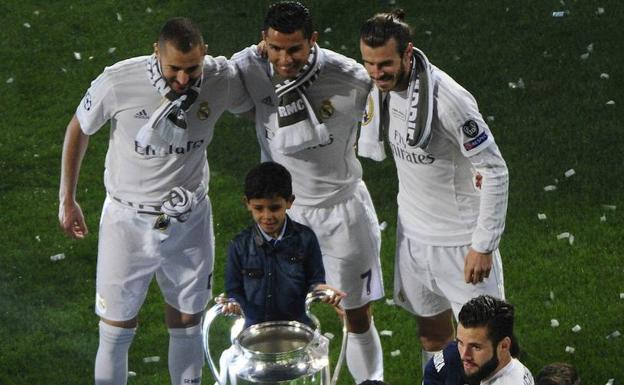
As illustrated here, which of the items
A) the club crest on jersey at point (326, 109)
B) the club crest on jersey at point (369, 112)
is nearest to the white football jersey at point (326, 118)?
the club crest on jersey at point (326, 109)

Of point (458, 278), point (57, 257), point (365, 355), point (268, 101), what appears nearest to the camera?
point (458, 278)

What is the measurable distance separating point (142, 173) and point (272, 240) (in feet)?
2.70

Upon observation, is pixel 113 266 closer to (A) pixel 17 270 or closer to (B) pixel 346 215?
(B) pixel 346 215

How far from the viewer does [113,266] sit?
596 cm

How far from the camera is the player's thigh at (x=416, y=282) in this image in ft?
18.9

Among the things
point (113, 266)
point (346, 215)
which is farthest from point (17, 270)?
point (346, 215)

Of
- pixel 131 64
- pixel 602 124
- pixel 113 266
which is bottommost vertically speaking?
pixel 602 124

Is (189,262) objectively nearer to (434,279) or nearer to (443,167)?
(434,279)

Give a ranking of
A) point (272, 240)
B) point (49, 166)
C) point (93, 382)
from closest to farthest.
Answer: point (272, 240) → point (93, 382) → point (49, 166)

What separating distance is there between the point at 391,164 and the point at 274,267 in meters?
3.82

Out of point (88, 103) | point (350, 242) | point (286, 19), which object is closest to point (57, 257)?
point (88, 103)

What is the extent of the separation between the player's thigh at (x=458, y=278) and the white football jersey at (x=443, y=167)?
41mm

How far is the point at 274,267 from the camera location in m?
5.28

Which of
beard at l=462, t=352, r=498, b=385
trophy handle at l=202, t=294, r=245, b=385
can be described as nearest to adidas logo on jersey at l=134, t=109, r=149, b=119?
trophy handle at l=202, t=294, r=245, b=385
